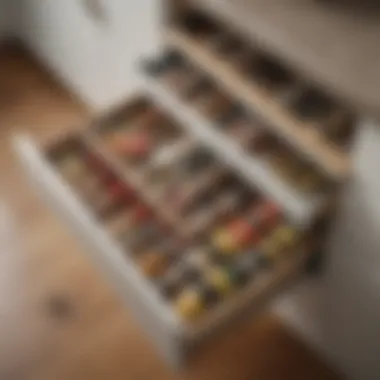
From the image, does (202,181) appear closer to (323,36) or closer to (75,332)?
(323,36)

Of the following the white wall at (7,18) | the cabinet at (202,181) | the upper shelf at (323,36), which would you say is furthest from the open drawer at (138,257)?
the white wall at (7,18)

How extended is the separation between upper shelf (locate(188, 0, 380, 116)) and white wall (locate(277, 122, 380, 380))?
0.07 metres

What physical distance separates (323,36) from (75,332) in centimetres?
73

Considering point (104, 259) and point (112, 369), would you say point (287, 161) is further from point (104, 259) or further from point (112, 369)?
point (112, 369)

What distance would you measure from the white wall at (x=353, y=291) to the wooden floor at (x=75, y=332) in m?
0.06

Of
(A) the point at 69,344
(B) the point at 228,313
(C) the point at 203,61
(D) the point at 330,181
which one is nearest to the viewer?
(B) the point at 228,313

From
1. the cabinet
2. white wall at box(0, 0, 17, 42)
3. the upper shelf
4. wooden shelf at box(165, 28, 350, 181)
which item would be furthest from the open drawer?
white wall at box(0, 0, 17, 42)

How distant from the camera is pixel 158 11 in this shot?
4.72 ft

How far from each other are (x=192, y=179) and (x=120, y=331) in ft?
1.23

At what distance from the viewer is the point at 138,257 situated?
1.15m

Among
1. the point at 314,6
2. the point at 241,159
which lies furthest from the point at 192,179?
the point at 314,6

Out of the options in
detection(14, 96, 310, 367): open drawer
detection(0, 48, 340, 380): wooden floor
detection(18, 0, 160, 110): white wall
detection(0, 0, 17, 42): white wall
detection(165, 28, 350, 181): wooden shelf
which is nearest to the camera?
detection(14, 96, 310, 367): open drawer

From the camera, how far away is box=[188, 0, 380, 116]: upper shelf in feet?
3.65

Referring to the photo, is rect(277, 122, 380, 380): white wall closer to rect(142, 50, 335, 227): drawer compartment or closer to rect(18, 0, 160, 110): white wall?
rect(142, 50, 335, 227): drawer compartment
